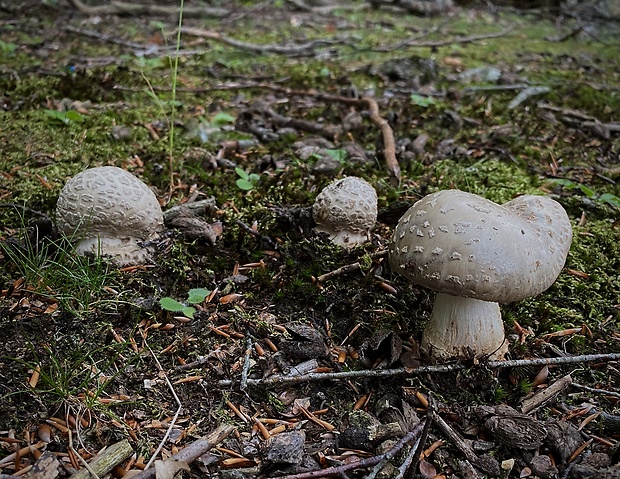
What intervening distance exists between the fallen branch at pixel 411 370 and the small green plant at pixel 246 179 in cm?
202

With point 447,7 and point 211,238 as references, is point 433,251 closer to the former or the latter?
point 211,238

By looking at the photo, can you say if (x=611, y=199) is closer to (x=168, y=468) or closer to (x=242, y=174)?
(x=242, y=174)

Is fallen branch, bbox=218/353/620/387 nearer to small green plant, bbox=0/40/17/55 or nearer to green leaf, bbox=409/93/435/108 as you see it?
green leaf, bbox=409/93/435/108

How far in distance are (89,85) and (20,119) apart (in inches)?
45.5

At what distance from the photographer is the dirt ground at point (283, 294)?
8.55 ft

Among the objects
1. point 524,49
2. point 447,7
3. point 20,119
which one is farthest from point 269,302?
point 447,7

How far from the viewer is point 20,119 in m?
5.29

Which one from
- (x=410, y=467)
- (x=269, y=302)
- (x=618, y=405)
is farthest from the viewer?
(x=269, y=302)

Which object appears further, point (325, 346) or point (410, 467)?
point (325, 346)

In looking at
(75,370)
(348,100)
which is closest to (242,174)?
(348,100)

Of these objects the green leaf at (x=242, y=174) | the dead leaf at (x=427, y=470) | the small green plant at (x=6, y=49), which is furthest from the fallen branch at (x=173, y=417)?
the small green plant at (x=6, y=49)

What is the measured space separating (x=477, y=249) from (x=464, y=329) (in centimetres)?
67

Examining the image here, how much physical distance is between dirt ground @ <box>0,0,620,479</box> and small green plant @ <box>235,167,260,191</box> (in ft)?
0.08

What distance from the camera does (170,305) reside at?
3.26 meters
